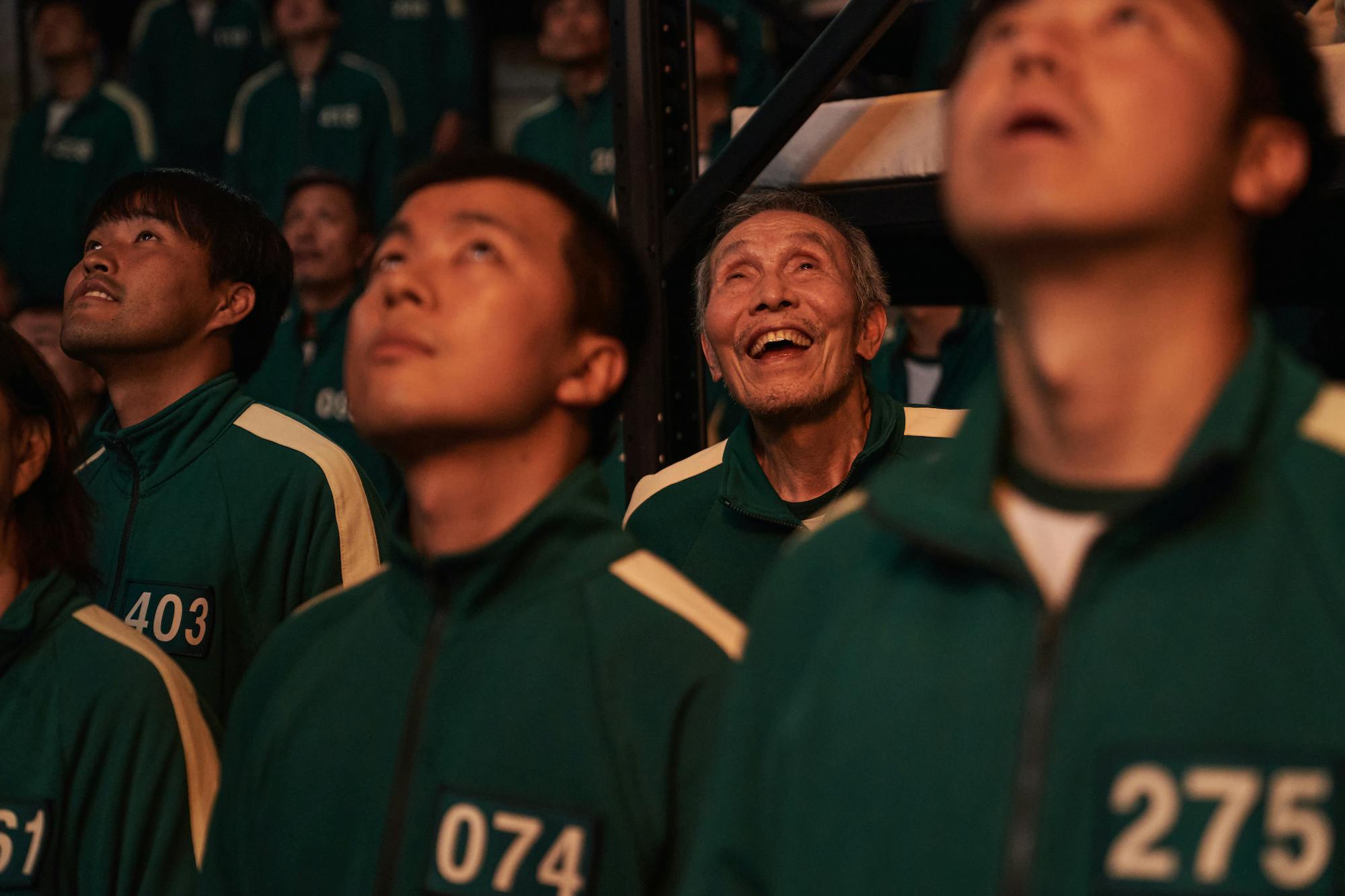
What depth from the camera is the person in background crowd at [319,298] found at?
5035mm

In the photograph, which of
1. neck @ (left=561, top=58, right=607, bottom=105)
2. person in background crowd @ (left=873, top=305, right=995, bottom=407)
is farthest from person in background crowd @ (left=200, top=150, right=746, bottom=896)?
neck @ (left=561, top=58, right=607, bottom=105)

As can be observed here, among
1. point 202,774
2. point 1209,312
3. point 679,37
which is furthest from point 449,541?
point 679,37

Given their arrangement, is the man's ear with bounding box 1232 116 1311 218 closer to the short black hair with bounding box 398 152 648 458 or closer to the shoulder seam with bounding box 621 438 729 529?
the short black hair with bounding box 398 152 648 458

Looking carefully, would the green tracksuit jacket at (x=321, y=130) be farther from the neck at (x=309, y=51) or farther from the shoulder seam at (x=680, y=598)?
the shoulder seam at (x=680, y=598)

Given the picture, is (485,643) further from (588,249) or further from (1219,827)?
(1219,827)

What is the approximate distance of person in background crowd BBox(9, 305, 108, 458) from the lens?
15.3ft

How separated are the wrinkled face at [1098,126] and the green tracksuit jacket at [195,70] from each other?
671 cm

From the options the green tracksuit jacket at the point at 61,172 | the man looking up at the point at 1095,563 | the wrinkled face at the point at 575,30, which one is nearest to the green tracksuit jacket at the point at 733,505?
the man looking up at the point at 1095,563

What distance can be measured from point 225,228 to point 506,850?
187 centimetres

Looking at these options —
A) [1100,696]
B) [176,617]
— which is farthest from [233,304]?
[1100,696]

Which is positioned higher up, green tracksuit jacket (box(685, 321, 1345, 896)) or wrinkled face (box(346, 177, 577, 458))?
wrinkled face (box(346, 177, 577, 458))

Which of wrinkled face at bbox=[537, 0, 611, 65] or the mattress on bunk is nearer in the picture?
the mattress on bunk

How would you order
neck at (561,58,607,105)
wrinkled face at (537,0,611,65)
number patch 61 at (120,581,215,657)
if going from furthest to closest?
neck at (561,58,607,105), wrinkled face at (537,0,611,65), number patch 61 at (120,581,215,657)

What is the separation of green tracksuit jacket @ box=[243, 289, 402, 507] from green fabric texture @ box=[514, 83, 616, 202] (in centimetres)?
137
